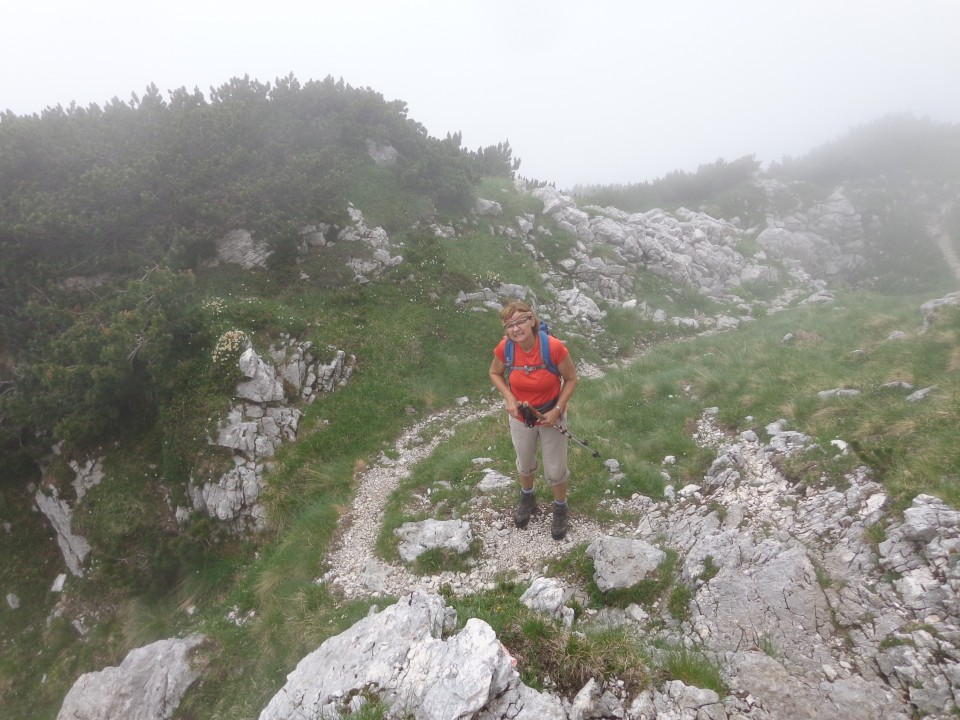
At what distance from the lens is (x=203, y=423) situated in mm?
12398

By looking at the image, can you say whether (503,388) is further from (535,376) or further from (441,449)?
A: (441,449)

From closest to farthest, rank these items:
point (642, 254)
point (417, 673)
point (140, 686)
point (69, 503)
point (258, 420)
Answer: point (417, 673)
point (140, 686)
point (69, 503)
point (258, 420)
point (642, 254)

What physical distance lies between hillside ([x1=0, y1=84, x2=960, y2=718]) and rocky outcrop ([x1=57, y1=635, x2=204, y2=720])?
0.50 meters

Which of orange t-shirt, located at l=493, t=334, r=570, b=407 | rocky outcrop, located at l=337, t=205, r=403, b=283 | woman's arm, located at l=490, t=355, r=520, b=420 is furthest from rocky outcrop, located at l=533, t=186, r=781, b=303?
orange t-shirt, located at l=493, t=334, r=570, b=407

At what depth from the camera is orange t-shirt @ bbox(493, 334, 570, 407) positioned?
6874 mm

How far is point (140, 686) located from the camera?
852cm

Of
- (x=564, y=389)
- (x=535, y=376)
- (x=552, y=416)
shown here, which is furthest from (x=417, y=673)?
(x=564, y=389)

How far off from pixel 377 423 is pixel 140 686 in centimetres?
744

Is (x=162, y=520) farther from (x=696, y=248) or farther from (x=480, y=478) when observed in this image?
(x=696, y=248)

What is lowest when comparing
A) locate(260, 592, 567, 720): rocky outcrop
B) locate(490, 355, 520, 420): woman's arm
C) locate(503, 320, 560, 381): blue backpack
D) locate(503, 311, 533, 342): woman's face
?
locate(260, 592, 567, 720): rocky outcrop

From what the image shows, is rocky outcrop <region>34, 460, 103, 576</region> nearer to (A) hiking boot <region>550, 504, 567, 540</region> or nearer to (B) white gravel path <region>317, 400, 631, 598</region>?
(B) white gravel path <region>317, 400, 631, 598</region>

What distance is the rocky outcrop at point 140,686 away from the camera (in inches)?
317

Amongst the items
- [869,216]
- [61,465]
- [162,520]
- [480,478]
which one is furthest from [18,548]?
[869,216]

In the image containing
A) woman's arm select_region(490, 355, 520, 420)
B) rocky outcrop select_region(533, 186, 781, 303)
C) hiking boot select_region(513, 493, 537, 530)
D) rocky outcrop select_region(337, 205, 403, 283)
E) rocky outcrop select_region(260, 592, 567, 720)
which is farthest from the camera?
rocky outcrop select_region(533, 186, 781, 303)
